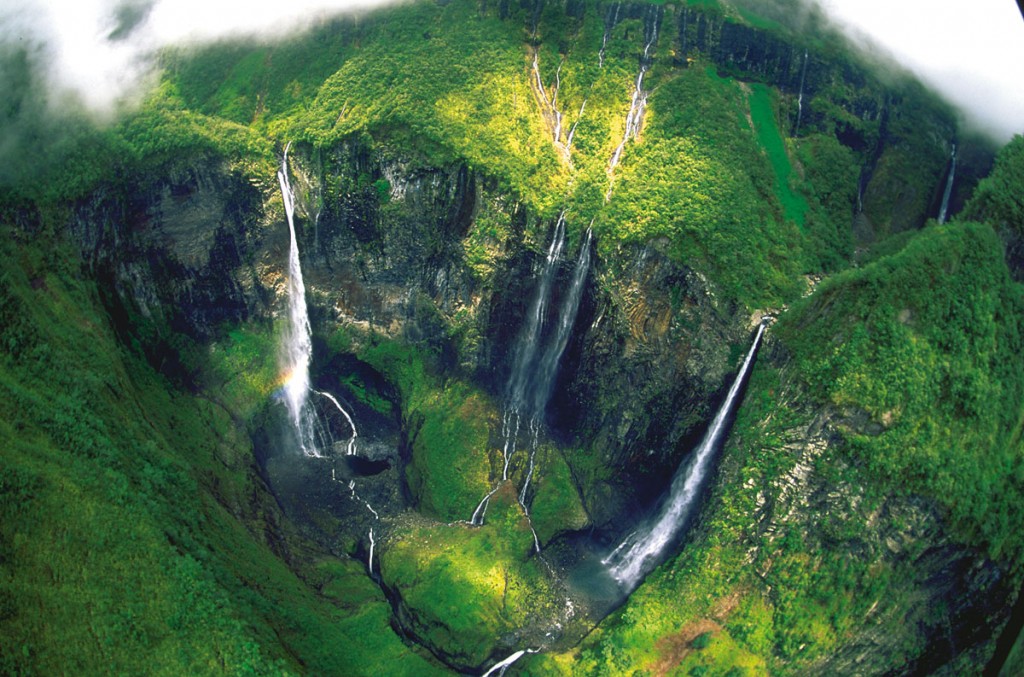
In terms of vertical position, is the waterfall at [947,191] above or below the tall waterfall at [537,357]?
above

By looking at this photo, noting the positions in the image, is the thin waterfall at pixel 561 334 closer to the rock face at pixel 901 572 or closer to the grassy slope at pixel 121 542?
the grassy slope at pixel 121 542

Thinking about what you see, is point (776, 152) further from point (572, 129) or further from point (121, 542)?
point (121, 542)

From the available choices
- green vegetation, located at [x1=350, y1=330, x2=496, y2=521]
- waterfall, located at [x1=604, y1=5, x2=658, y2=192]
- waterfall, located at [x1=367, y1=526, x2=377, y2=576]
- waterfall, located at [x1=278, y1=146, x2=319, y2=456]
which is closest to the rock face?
green vegetation, located at [x1=350, y1=330, x2=496, y2=521]

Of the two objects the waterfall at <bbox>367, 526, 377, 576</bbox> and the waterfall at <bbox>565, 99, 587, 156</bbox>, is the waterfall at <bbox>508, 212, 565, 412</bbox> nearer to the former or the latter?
the waterfall at <bbox>565, 99, 587, 156</bbox>

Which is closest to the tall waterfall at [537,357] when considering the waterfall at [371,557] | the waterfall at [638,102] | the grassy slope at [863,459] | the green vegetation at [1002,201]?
the waterfall at [638,102]

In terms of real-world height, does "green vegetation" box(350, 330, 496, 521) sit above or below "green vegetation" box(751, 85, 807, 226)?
below

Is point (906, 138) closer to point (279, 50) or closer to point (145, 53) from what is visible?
point (279, 50)

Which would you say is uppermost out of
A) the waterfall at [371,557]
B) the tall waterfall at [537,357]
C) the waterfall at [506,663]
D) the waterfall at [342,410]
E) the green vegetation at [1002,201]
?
the green vegetation at [1002,201]
